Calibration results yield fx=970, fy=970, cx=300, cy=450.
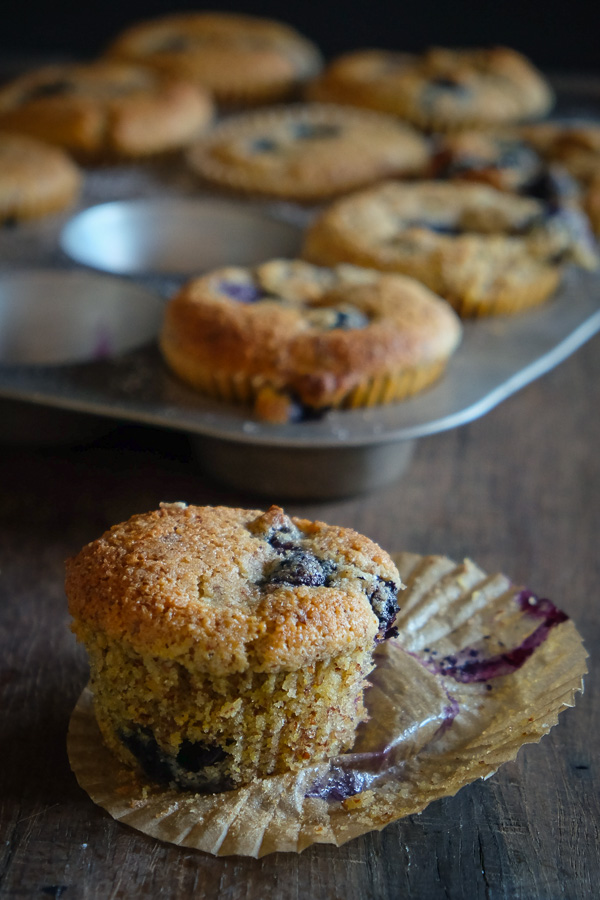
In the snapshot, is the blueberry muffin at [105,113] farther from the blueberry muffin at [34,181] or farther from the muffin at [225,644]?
the muffin at [225,644]

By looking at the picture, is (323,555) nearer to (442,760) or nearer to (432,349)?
(442,760)

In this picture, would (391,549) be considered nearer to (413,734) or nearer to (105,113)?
(413,734)

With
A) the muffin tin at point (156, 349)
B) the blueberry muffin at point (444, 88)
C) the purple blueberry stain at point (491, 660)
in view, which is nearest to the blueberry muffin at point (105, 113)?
the muffin tin at point (156, 349)

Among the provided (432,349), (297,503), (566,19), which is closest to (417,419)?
(432,349)

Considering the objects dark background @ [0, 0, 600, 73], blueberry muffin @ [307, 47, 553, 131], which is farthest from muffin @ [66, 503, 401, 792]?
dark background @ [0, 0, 600, 73]

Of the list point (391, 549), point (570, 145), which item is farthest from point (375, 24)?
point (391, 549)

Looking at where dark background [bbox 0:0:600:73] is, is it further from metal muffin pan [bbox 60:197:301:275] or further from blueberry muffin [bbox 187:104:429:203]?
metal muffin pan [bbox 60:197:301:275]

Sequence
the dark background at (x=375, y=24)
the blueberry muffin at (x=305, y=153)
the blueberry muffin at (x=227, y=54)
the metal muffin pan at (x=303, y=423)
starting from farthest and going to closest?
the dark background at (x=375, y=24) < the blueberry muffin at (x=227, y=54) < the blueberry muffin at (x=305, y=153) < the metal muffin pan at (x=303, y=423)
